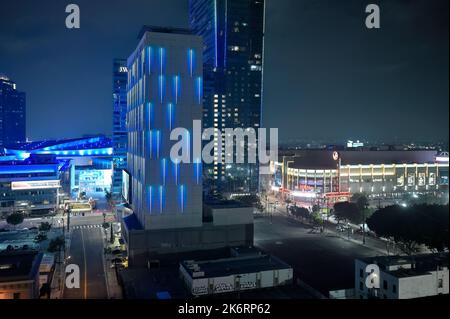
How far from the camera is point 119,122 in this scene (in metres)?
69.1

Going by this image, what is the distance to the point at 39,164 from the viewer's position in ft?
173

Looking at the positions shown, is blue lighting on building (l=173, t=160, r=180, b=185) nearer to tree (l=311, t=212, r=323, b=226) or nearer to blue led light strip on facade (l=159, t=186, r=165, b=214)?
blue led light strip on facade (l=159, t=186, r=165, b=214)

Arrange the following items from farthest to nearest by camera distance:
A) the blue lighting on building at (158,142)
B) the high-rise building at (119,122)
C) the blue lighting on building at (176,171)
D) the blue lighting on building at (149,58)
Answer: the high-rise building at (119,122)
the blue lighting on building at (176,171)
the blue lighting on building at (158,142)
the blue lighting on building at (149,58)

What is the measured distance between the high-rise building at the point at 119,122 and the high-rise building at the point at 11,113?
69916 mm

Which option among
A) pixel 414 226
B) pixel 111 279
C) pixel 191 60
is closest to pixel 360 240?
pixel 414 226

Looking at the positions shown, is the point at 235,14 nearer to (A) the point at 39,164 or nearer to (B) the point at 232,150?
(B) the point at 232,150

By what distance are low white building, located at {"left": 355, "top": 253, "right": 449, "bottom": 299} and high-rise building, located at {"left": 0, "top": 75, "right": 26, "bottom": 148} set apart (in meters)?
126

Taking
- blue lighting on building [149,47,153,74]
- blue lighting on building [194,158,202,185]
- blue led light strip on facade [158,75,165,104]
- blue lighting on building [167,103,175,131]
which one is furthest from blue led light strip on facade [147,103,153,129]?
blue lighting on building [194,158,202,185]

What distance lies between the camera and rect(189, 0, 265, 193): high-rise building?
8888 centimetres

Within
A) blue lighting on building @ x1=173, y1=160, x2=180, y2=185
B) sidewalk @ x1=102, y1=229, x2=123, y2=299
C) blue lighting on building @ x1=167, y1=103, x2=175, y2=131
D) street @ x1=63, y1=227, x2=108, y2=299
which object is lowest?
sidewalk @ x1=102, y1=229, x2=123, y2=299

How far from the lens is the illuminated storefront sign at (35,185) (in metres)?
50.0

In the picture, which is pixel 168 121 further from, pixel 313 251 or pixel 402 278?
pixel 402 278

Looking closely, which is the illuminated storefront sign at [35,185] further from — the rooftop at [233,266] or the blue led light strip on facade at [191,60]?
the rooftop at [233,266]

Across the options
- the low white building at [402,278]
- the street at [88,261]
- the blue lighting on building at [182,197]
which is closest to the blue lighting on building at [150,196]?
the blue lighting on building at [182,197]
